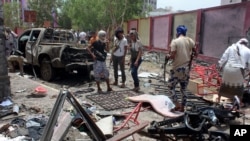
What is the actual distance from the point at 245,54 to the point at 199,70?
7.55ft

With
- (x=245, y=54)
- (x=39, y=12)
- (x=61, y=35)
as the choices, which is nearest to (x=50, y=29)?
(x=61, y=35)

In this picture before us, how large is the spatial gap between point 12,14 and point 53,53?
37.2 metres

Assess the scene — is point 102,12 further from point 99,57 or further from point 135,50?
point 99,57

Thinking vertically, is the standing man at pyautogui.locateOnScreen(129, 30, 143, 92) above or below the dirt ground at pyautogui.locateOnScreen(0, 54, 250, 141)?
above

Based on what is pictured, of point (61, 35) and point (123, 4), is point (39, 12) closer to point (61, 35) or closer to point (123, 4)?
point (123, 4)

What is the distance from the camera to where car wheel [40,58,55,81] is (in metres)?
9.02

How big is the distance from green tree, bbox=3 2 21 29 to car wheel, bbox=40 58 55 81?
112 feet

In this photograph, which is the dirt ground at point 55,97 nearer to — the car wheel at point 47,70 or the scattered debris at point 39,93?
the scattered debris at point 39,93

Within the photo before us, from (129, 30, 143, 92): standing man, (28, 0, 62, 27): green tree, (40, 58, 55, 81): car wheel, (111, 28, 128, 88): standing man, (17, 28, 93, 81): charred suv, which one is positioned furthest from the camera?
(28, 0, 62, 27): green tree

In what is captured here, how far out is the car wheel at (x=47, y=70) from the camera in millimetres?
9016

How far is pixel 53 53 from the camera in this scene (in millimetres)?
8812

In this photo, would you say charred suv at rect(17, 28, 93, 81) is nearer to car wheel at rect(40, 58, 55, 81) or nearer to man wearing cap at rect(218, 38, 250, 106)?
car wheel at rect(40, 58, 55, 81)

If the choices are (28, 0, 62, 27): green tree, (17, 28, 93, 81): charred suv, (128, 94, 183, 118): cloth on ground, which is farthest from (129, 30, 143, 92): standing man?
(28, 0, 62, 27): green tree

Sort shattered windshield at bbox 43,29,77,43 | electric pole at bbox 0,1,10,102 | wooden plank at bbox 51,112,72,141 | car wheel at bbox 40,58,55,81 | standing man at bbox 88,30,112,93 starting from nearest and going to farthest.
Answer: wooden plank at bbox 51,112,72,141 → electric pole at bbox 0,1,10,102 → standing man at bbox 88,30,112,93 → car wheel at bbox 40,58,55,81 → shattered windshield at bbox 43,29,77,43
